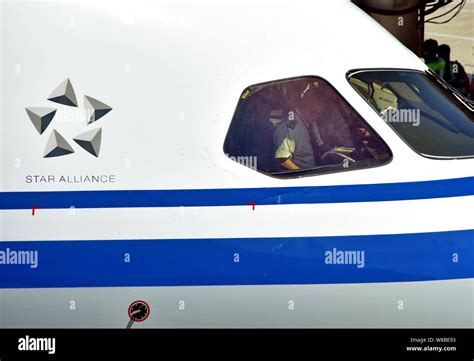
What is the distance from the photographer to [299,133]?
4.79 m

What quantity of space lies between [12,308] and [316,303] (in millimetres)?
1762

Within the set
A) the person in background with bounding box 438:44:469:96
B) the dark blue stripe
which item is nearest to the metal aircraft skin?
the dark blue stripe

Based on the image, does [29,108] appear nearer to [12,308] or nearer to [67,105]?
[67,105]

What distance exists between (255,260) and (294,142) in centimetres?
73

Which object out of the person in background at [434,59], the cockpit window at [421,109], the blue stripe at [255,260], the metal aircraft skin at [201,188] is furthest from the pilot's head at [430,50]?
the blue stripe at [255,260]

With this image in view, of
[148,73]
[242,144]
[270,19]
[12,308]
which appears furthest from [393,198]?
[12,308]

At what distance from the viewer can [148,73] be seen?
468cm

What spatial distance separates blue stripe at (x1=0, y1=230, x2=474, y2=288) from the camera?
455 centimetres

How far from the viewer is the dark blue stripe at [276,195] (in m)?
4.57

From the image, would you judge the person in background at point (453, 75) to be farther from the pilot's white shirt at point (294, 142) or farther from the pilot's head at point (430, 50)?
the pilot's white shirt at point (294, 142)

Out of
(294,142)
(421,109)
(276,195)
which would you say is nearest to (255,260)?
(276,195)

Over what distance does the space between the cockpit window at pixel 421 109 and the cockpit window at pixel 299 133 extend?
16 centimetres

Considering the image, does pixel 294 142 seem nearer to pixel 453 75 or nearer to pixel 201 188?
pixel 201 188

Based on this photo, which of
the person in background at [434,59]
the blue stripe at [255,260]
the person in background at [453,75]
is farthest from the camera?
the person in background at [434,59]
